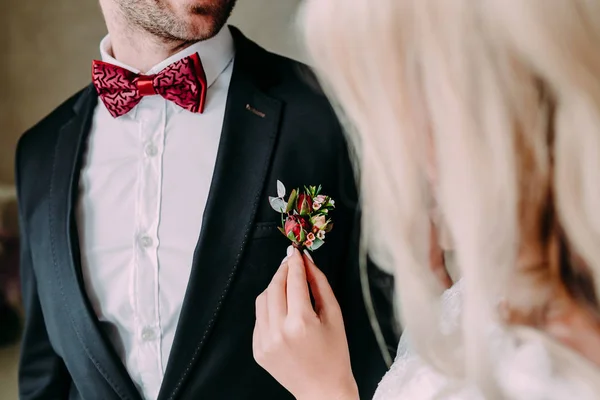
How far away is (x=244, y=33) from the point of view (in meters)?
1.12

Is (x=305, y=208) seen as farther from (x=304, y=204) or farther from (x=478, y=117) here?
(x=478, y=117)

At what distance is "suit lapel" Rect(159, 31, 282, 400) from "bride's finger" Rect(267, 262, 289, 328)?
0.45 ft

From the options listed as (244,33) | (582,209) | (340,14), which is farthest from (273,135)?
(582,209)

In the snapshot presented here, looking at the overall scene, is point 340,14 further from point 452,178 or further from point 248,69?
point 248,69

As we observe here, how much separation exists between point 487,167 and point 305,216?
0.37 meters

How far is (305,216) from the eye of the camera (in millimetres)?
862

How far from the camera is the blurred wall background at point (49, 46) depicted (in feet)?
3.67

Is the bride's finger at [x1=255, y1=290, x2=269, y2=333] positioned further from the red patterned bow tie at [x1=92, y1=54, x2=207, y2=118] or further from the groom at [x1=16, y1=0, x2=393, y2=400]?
the red patterned bow tie at [x1=92, y1=54, x2=207, y2=118]

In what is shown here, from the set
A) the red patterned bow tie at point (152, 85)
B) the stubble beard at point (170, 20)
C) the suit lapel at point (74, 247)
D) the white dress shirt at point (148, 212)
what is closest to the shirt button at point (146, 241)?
the white dress shirt at point (148, 212)

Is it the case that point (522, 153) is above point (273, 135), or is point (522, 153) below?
above

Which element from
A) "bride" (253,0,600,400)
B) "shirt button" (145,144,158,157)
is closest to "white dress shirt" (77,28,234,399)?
"shirt button" (145,144,158,157)

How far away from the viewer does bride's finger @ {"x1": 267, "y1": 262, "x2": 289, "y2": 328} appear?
760 mm

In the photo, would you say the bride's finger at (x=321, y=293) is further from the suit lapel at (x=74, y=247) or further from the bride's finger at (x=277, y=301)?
the suit lapel at (x=74, y=247)

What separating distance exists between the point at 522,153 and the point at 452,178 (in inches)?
2.5
